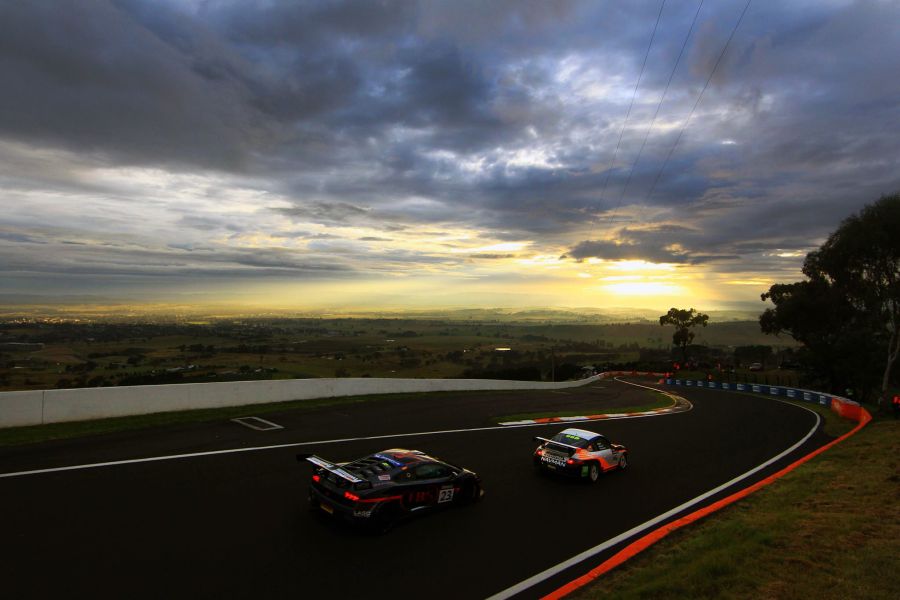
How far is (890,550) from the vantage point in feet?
23.7

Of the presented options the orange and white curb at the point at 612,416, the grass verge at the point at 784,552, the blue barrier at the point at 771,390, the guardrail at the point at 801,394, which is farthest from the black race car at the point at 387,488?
the blue barrier at the point at 771,390

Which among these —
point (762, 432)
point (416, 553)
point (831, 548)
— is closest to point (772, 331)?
point (762, 432)

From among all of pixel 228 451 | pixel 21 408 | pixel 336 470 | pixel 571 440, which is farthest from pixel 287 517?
pixel 21 408

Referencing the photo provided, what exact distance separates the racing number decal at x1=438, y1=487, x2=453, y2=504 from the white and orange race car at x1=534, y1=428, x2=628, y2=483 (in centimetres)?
371

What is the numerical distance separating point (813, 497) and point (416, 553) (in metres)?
9.02

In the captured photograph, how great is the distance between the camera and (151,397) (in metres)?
18.8

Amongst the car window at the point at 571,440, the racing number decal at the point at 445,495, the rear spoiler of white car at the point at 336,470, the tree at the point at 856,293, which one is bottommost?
the racing number decal at the point at 445,495

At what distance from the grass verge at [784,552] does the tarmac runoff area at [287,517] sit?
3.13 ft

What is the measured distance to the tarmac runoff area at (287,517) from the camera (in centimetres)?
676

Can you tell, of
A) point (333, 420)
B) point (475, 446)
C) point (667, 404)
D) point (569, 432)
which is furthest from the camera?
point (667, 404)

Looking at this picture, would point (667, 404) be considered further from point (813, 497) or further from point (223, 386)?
point (223, 386)

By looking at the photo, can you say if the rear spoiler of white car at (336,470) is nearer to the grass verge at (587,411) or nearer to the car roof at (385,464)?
the car roof at (385,464)

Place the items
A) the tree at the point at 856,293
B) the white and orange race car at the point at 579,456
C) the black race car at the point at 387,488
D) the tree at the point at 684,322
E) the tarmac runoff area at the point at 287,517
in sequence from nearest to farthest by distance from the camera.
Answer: the tarmac runoff area at the point at 287,517, the black race car at the point at 387,488, the white and orange race car at the point at 579,456, the tree at the point at 856,293, the tree at the point at 684,322

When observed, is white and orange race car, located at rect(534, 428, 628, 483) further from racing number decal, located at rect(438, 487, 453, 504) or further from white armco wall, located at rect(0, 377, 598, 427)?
white armco wall, located at rect(0, 377, 598, 427)
